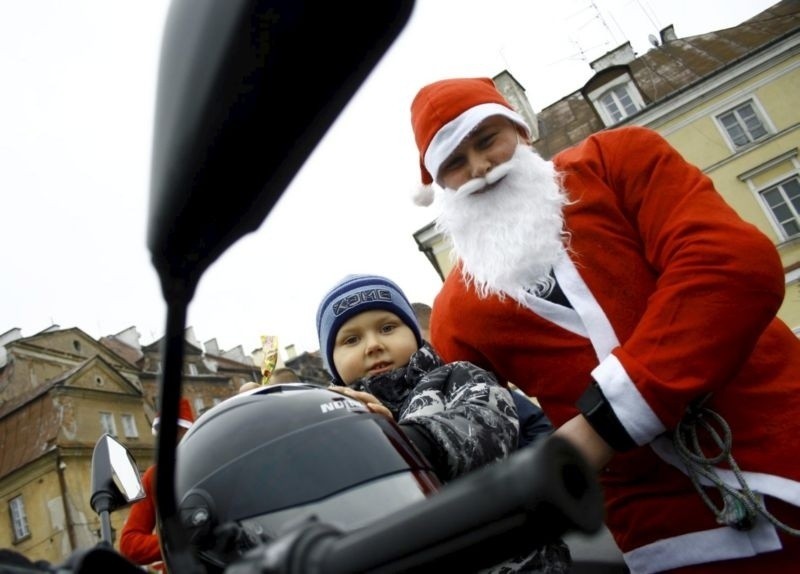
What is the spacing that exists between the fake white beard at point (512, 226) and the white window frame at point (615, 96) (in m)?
20.1

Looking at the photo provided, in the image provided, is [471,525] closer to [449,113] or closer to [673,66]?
[449,113]

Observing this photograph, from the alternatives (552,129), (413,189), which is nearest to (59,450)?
(552,129)

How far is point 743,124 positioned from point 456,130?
822 inches

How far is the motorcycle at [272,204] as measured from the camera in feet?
1.30

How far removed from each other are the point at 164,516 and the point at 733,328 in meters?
1.09

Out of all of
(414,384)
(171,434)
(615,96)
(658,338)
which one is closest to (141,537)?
(414,384)

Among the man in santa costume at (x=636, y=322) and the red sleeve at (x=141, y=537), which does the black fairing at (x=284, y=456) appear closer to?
the man in santa costume at (x=636, y=322)

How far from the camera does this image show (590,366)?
1490mm

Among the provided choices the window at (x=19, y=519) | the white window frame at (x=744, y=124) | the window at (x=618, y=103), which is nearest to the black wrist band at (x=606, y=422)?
the white window frame at (x=744, y=124)

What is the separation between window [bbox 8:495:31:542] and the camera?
22.9m

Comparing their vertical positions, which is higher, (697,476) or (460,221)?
(460,221)

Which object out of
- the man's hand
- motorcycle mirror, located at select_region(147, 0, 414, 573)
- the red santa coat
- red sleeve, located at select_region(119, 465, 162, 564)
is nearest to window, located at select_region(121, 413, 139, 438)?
red sleeve, located at select_region(119, 465, 162, 564)

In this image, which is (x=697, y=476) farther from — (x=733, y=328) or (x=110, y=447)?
(x=110, y=447)

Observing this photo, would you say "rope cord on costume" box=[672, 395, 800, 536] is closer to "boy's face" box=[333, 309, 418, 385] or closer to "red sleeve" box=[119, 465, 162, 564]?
"boy's face" box=[333, 309, 418, 385]
